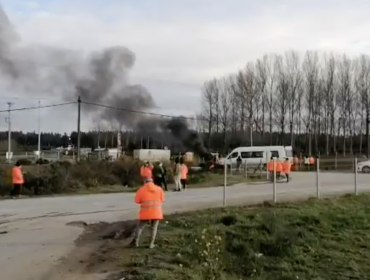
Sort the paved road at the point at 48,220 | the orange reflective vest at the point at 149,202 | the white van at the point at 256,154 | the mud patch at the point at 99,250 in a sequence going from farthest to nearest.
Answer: the white van at the point at 256,154, the orange reflective vest at the point at 149,202, the paved road at the point at 48,220, the mud patch at the point at 99,250

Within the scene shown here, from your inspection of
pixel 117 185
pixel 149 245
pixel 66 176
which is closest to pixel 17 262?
pixel 149 245

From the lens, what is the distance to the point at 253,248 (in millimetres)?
14391

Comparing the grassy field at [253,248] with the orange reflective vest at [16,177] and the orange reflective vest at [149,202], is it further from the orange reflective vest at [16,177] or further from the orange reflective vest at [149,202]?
the orange reflective vest at [16,177]

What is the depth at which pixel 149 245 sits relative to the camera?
1242 cm

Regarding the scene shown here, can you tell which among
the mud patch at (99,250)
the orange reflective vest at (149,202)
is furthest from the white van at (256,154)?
the orange reflective vest at (149,202)

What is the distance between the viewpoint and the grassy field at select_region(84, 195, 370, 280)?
35.5ft

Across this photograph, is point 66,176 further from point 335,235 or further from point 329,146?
point 329,146

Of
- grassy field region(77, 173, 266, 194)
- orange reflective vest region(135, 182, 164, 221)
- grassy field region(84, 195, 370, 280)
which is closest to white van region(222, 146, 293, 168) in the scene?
grassy field region(77, 173, 266, 194)

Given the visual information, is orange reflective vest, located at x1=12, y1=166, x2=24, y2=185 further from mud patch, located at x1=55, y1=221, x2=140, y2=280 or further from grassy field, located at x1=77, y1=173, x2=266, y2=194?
mud patch, located at x1=55, y1=221, x2=140, y2=280

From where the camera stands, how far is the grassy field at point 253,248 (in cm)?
1082

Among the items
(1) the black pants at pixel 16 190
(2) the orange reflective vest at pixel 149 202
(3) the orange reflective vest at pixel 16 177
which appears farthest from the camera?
(1) the black pants at pixel 16 190

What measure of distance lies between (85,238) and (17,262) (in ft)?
11.0

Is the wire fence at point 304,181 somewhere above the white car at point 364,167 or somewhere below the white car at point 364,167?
below

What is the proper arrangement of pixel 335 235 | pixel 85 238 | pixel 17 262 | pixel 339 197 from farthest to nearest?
1. pixel 339 197
2. pixel 335 235
3. pixel 85 238
4. pixel 17 262
